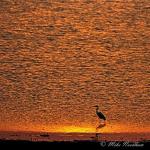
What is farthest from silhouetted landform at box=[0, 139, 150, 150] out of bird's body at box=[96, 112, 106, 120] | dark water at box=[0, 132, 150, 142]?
bird's body at box=[96, 112, 106, 120]

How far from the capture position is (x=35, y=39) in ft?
88.0

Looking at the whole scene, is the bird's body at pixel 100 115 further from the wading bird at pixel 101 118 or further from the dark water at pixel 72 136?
the dark water at pixel 72 136

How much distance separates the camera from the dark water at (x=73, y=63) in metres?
19.6

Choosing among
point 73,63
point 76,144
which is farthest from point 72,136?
point 73,63

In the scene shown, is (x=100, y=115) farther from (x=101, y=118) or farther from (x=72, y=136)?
(x=72, y=136)

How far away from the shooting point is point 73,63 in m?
24.8

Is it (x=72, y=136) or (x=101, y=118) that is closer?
(x=72, y=136)

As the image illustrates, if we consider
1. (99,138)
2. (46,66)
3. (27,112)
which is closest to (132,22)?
(46,66)

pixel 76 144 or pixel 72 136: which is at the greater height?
pixel 72 136

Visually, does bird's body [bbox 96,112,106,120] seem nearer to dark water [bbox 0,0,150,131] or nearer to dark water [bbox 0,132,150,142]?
dark water [bbox 0,0,150,131]

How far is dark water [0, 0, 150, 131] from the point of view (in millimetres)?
19641

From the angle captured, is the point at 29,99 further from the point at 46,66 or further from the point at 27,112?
the point at 46,66

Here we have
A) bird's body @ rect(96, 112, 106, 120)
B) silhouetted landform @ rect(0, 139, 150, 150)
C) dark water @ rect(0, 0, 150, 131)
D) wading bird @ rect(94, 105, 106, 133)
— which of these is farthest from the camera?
dark water @ rect(0, 0, 150, 131)

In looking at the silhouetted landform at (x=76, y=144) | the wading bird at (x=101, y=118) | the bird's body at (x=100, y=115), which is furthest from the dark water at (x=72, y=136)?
the bird's body at (x=100, y=115)
